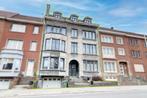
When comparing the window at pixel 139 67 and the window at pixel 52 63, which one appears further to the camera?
the window at pixel 139 67

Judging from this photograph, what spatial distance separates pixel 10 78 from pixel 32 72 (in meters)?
3.39

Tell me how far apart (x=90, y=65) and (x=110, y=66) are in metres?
4.83

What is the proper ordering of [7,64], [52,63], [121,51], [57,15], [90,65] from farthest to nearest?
1. [121,51]
2. [57,15]
3. [90,65]
4. [52,63]
5. [7,64]

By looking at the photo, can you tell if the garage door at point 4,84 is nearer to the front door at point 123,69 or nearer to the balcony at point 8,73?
the balcony at point 8,73

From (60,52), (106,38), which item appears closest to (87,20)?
(106,38)

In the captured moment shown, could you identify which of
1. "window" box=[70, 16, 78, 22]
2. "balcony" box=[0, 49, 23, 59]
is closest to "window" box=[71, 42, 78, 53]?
"window" box=[70, 16, 78, 22]

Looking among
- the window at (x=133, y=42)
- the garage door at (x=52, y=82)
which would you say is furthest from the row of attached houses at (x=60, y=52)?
the window at (x=133, y=42)

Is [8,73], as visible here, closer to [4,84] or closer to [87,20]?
[4,84]

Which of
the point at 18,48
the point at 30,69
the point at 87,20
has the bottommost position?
the point at 30,69

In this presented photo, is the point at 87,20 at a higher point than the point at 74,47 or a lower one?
higher

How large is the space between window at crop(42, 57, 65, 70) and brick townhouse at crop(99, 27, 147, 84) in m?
9.33

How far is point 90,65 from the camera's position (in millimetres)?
24422

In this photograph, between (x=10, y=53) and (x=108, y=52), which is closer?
(x=10, y=53)

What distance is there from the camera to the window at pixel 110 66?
84.3 ft
